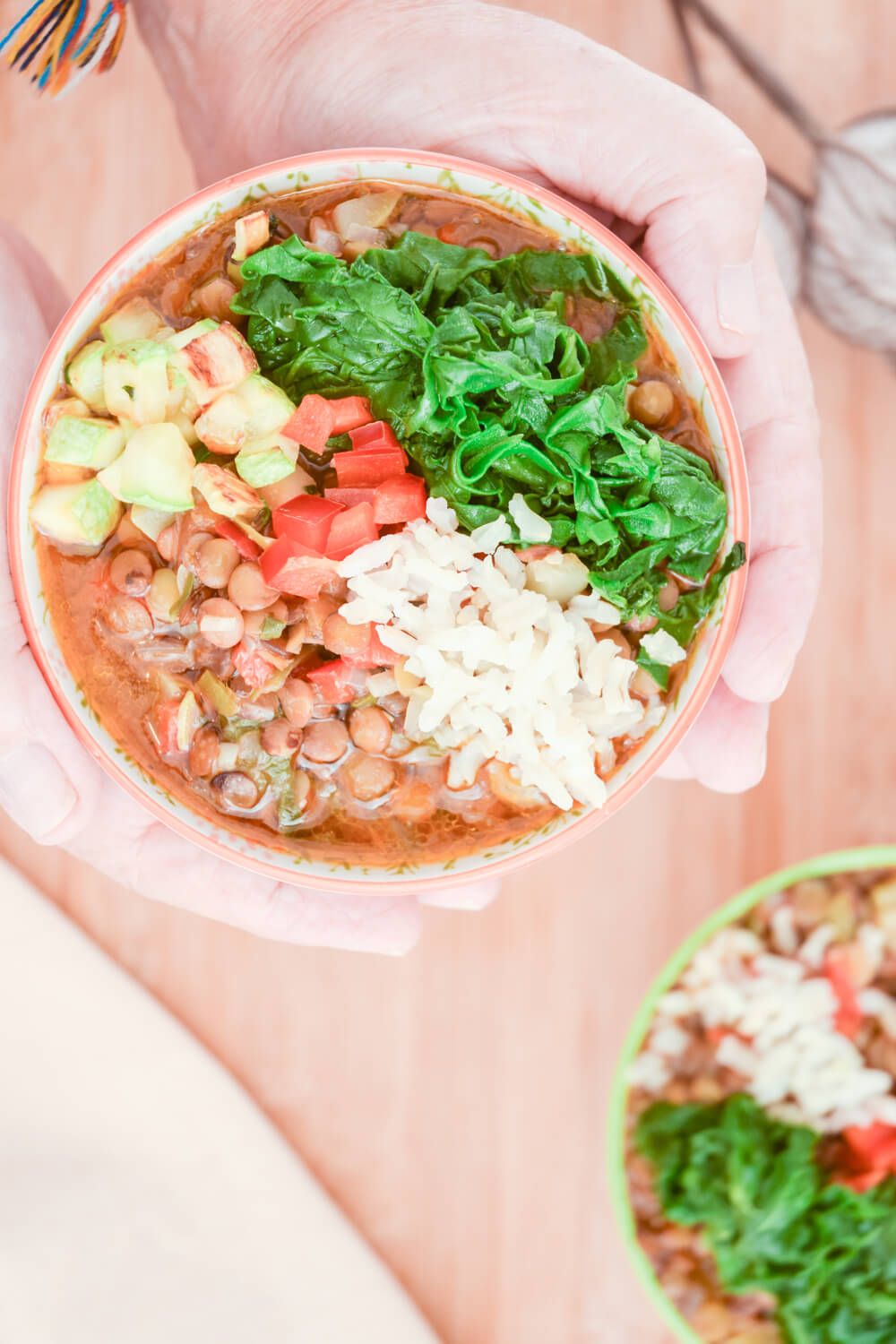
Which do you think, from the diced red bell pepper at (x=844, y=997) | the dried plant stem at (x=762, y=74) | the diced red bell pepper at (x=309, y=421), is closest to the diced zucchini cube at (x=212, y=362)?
the diced red bell pepper at (x=309, y=421)

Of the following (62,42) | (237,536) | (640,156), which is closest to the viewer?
(237,536)

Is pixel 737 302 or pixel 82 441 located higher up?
pixel 82 441

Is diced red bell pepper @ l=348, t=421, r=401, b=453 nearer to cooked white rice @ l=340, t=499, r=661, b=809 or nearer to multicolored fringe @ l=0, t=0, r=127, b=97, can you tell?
cooked white rice @ l=340, t=499, r=661, b=809

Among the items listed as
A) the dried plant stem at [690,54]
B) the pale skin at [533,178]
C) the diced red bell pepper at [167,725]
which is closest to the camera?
the diced red bell pepper at [167,725]

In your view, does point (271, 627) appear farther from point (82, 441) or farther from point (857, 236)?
point (857, 236)

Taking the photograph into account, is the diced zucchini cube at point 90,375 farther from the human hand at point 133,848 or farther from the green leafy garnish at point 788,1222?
the green leafy garnish at point 788,1222

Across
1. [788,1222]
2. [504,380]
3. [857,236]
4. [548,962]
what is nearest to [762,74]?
[857,236]

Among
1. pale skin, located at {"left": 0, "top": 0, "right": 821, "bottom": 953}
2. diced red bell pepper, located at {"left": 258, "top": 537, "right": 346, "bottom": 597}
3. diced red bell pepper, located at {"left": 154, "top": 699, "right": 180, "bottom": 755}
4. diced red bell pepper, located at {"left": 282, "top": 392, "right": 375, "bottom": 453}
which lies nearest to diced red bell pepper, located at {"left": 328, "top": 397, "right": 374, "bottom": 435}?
diced red bell pepper, located at {"left": 282, "top": 392, "right": 375, "bottom": 453}
